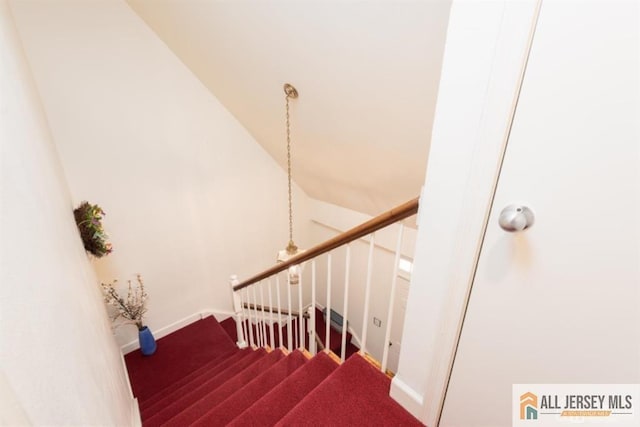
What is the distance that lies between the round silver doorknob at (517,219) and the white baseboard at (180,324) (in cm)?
388

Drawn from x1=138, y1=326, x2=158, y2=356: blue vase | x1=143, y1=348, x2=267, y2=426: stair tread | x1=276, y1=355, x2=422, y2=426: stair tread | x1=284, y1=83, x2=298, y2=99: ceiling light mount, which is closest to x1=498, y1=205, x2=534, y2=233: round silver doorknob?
x1=276, y1=355, x2=422, y2=426: stair tread

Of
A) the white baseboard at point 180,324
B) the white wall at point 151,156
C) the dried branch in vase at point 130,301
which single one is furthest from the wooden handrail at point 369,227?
the white baseboard at point 180,324

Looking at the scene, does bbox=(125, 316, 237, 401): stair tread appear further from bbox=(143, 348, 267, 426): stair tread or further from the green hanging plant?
the green hanging plant

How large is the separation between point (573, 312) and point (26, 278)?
128 centimetres

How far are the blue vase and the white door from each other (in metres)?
3.51

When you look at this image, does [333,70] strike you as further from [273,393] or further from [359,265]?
[359,265]

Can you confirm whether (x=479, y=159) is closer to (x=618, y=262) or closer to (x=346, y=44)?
(x=618, y=262)

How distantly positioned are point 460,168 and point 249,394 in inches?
68.7

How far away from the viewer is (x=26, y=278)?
1.95 ft

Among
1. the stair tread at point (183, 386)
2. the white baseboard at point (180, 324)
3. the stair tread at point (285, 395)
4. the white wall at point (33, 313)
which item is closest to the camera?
the white wall at point (33, 313)

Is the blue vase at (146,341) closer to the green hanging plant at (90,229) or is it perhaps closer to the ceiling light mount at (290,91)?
the green hanging plant at (90,229)

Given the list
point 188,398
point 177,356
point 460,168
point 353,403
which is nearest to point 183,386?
point 188,398

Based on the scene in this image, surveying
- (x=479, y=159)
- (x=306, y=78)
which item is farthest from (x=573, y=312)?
(x=306, y=78)

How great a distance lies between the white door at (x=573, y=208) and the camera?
1.78ft
